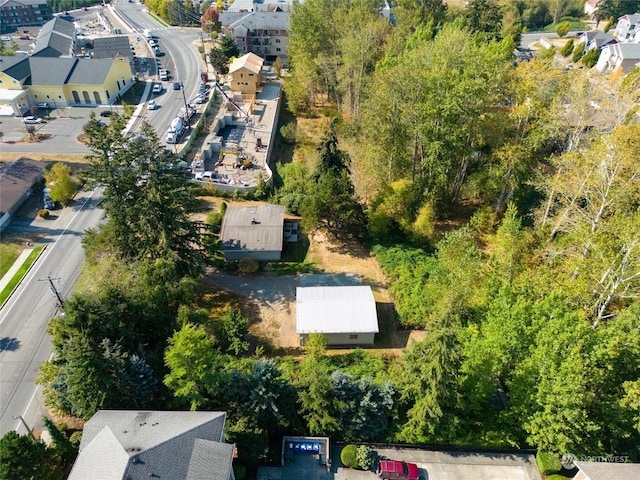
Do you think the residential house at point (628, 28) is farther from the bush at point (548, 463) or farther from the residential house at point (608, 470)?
the residential house at point (608, 470)

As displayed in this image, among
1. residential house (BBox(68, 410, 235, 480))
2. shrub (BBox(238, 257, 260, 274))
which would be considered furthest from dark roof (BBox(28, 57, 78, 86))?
residential house (BBox(68, 410, 235, 480))

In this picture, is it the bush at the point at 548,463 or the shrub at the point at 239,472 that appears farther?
the bush at the point at 548,463

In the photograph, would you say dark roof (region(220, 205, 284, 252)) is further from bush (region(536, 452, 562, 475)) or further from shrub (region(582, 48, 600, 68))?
shrub (region(582, 48, 600, 68))

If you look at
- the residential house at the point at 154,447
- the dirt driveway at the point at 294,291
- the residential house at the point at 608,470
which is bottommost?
the dirt driveway at the point at 294,291

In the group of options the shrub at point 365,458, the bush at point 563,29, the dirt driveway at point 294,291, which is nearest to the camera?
the shrub at point 365,458

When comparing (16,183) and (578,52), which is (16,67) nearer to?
(16,183)

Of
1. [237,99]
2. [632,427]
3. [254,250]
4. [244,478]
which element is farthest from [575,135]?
[237,99]

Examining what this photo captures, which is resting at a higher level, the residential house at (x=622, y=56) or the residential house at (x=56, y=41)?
the residential house at (x=622, y=56)

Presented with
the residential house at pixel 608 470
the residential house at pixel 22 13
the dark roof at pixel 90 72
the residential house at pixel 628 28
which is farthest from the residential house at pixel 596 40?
the residential house at pixel 22 13
